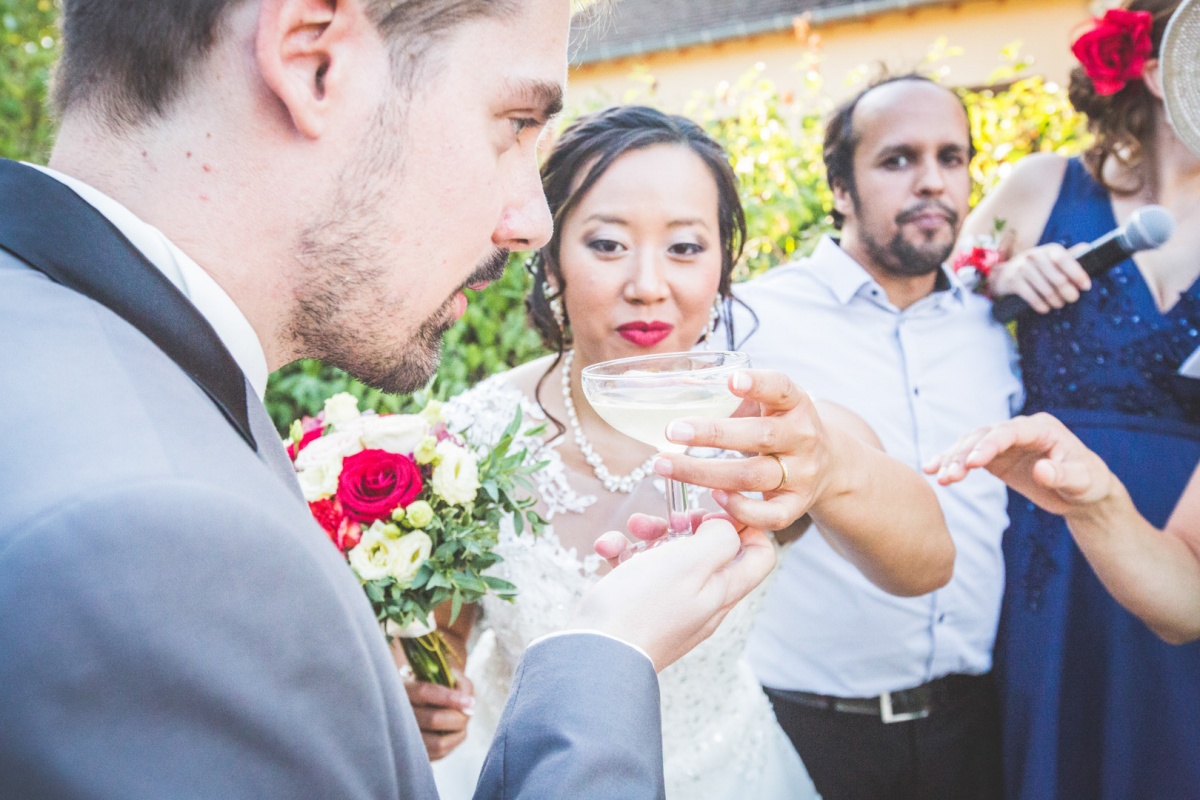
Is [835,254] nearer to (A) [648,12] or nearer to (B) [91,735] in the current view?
(B) [91,735]

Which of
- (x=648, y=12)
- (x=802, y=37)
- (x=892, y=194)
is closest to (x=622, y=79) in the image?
(x=648, y=12)

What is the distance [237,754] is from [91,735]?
131 mm

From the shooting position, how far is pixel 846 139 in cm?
397

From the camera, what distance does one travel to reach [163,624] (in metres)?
0.77

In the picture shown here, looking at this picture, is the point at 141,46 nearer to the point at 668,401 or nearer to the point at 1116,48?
the point at 668,401

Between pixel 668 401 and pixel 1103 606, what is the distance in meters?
2.08

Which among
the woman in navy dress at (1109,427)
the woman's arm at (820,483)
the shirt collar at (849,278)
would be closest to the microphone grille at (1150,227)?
the woman in navy dress at (1109,427)

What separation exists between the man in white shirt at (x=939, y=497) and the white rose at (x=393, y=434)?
154 cm

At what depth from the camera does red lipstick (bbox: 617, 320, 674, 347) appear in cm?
263

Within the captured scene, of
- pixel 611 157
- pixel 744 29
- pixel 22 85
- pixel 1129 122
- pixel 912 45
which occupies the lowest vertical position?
pixel 611 157

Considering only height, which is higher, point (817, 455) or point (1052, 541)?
point (817, 455)

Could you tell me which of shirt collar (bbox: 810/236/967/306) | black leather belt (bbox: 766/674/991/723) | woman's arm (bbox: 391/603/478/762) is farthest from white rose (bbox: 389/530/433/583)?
shirt collar (bbox: 810/236/967/306)

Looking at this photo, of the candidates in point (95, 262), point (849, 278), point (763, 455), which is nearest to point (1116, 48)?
point (849, 278)

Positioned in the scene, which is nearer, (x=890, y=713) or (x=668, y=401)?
(x=668, y=401)
